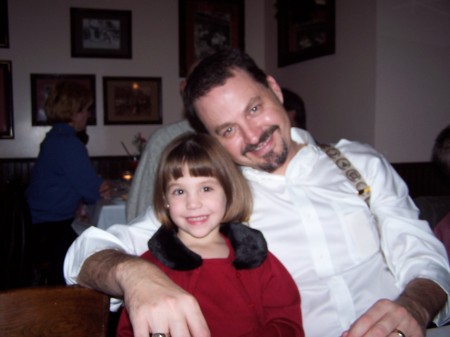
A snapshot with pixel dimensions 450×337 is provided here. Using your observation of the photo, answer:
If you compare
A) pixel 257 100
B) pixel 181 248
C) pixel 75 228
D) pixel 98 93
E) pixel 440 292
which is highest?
pixel 98 93

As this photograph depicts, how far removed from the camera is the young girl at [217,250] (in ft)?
4.26

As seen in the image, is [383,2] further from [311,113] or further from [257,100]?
[257,100]

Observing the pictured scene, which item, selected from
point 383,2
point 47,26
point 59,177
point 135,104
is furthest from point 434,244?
point 47,26

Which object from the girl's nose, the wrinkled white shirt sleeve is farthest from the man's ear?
the wrinkled white shirt sleeve

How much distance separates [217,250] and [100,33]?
15.4 ft

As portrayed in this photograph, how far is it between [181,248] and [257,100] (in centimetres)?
67

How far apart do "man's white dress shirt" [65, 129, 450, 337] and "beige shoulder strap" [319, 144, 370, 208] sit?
21 millimetres

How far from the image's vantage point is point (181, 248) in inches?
52.3

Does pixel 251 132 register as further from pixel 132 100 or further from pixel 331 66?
pixel 132 100

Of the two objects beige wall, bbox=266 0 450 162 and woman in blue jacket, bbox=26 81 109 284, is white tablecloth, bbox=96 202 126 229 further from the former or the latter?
beige wall, bbox=266 0 450 162

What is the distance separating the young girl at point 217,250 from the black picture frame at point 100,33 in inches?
170

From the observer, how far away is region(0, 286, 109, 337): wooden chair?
1.10 meters

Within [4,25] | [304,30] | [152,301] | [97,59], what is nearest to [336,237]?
[152,301]

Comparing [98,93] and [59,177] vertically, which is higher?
[98,93]
